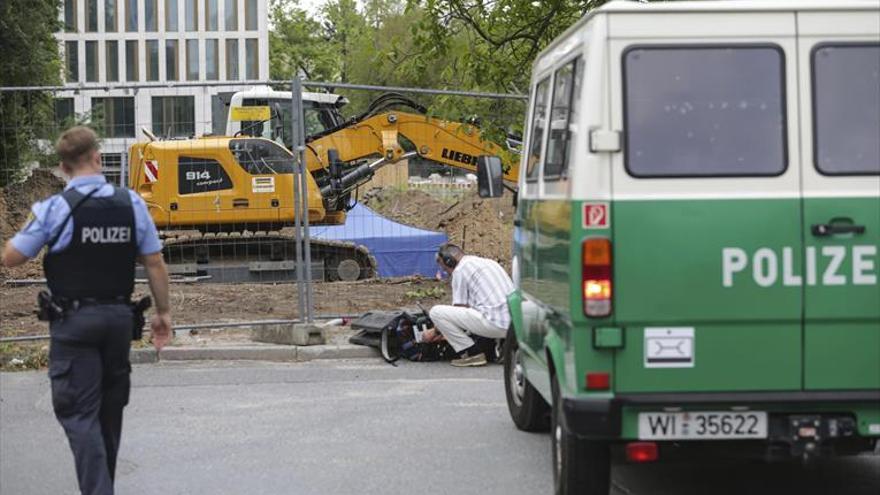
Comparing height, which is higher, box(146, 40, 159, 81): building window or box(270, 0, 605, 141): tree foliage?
box(146, 40, 159, 81): building window

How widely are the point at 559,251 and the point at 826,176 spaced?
119 cm

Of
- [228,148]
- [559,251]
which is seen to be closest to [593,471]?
[559,251]

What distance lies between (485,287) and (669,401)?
528 cm

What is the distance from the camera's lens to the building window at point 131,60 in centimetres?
7794

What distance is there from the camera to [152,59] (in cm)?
7825

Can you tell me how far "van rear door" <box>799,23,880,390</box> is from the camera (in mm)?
5387

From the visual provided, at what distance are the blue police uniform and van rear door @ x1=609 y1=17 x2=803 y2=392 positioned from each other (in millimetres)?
2265

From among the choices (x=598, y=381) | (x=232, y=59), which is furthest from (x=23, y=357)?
(x=232, y=59)

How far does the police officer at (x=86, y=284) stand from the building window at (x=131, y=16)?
74.5 meters

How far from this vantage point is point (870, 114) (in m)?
5.50

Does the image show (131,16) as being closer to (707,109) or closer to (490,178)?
(490,178)

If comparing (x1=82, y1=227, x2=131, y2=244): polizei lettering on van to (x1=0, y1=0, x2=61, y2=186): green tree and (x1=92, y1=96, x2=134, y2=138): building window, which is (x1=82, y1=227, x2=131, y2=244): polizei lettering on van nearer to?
(x1=92, y1=96, x2=134, y2=138): building window

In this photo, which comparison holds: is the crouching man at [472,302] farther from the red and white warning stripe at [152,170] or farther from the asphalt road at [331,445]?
the red and white warning stripe at [152,170]

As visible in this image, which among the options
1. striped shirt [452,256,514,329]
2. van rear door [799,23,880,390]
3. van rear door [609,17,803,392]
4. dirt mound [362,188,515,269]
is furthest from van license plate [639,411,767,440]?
dirt mound [362,188,515,269]
